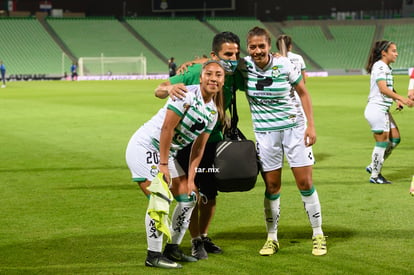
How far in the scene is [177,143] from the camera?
6344mm

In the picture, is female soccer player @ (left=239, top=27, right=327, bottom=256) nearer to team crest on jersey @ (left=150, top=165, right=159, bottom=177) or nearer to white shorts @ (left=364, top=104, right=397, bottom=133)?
team crest on jersey @ (left=150, top=165, right=159, bottom=177)

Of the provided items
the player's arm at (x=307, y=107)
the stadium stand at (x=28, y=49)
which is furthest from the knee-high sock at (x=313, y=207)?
the stadium stand at (x=28, y=49)

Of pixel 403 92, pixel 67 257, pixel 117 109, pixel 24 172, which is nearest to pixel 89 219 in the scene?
pixel 67 257

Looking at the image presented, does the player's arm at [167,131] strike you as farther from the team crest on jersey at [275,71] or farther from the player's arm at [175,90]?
the team crest on jersey at [275,71]

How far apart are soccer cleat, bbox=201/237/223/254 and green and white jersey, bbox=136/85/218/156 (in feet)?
3.77

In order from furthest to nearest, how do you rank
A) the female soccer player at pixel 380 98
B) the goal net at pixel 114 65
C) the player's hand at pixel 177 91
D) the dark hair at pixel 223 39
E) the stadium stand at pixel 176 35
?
the stadium stand at pixel 176 35, the goal net at pixel 114 65, the female soccer player at pixel 380 98, the dark hair at pixel 223 39, the player's hand at pixel 177 91

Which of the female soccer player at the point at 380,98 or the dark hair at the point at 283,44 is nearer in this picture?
the dark hair at the point at 283,44

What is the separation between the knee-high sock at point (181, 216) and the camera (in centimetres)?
649

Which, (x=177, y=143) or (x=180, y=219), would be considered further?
(x=180, y=219)

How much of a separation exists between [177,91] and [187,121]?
0.91ft

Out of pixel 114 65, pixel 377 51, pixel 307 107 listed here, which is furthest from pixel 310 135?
pixel 114 65

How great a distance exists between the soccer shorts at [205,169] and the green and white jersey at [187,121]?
0.17m

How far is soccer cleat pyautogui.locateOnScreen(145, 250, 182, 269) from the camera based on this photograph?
6422 millimetres

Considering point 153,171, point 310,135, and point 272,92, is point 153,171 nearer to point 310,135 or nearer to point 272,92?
point 272,92
